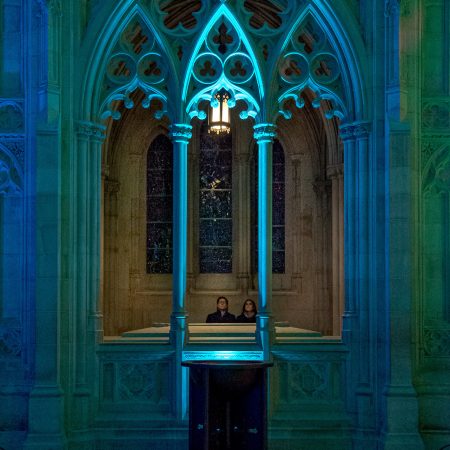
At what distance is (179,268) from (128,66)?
7.49ft

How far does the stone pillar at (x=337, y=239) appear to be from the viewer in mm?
15836

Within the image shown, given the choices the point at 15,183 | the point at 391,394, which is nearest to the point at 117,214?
the point at 15,183

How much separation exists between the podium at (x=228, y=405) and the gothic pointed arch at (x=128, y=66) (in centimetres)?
339

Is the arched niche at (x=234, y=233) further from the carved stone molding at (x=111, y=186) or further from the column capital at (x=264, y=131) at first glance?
the column capital at (x=264, y=131)

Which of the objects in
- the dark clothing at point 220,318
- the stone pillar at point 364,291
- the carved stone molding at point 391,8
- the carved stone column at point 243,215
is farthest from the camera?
the carved stone column at point 243,215

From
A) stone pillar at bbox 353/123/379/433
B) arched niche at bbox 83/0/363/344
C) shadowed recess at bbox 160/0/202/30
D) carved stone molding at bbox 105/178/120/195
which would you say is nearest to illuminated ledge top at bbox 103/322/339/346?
stone pillar at bbox 353/123/379/433

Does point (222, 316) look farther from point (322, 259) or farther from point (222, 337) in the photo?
point (322, 259)

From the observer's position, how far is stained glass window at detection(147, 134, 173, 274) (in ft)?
55.9

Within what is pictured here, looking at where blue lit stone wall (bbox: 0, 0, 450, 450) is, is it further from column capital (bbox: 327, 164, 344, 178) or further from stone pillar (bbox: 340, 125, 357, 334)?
column capital (bbox: 327, 164, 344, 178)

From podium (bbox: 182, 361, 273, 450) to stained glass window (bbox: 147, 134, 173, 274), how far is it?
7616 mm

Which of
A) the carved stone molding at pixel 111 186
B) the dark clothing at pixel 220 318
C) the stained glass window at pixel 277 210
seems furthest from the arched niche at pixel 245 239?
the dark clothing at pixel 220 318

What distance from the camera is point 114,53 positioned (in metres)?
11.7

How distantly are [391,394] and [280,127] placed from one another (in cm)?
684

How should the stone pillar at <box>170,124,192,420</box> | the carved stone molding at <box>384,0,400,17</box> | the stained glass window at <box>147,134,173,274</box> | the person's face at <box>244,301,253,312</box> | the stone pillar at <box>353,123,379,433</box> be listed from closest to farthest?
the carved stone molding at <box>384,0,400,17</box> < the stone pillar at <box>353,123,379,433</box> < the stone pillar at <box>170,124,192,420</box> < the person's face at <box>244,301,253,312</box> < the stained glass window at <box>147,134,173,274</box>
